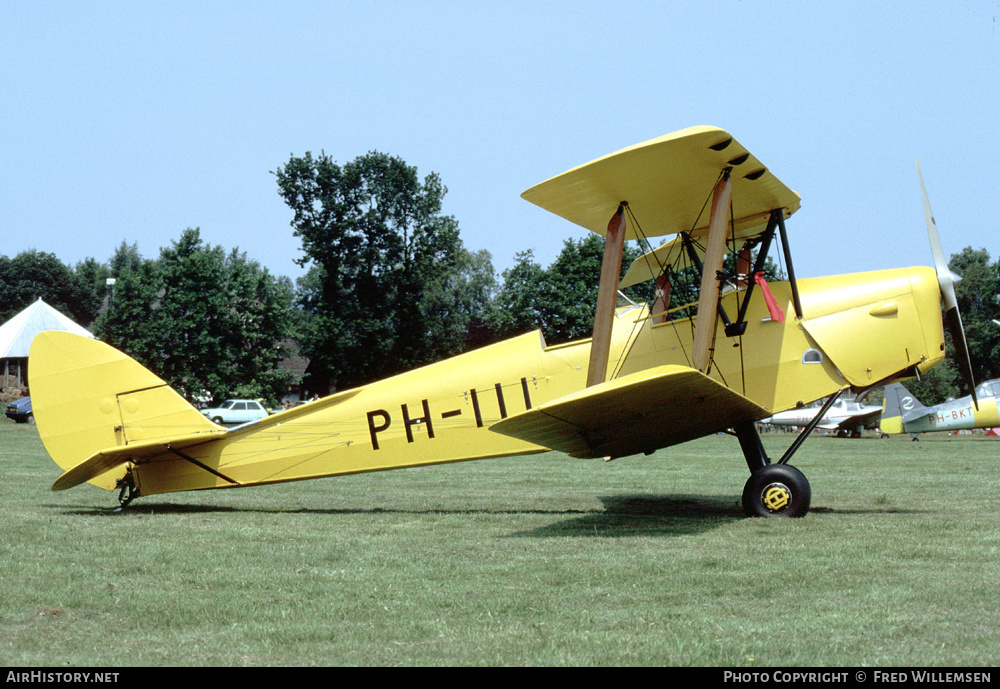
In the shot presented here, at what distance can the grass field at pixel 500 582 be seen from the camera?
413cm

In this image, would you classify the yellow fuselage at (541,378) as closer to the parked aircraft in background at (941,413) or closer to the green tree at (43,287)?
the parked aircraft in background at (941,413)

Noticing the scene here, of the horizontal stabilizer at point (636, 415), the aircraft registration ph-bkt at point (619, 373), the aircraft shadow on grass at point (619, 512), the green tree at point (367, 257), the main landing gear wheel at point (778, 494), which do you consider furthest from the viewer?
the green tree at point (367, 257)

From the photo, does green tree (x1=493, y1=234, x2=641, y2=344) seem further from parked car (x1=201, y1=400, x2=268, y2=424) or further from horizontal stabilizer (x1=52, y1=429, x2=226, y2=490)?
horizontal stabilizer (x1=52, y1=429, x2=226, y2=490)

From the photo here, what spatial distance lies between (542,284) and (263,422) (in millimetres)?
38968

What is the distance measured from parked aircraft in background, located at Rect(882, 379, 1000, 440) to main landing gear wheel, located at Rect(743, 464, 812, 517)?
60.7ft

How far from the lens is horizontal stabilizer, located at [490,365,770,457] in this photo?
23.2 ft

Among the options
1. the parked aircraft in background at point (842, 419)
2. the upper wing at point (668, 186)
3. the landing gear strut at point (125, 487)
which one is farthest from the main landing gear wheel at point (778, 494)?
the parked aircraft in background at point (842, 419)

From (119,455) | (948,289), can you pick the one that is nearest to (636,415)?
(948,289)

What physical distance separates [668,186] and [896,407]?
2475cm

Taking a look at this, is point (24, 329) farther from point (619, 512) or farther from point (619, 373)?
point (619, 373)

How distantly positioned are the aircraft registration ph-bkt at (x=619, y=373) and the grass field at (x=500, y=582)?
675mm

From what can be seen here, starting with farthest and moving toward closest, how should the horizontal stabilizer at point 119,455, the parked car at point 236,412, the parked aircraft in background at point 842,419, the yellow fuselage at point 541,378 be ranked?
the parked car at point 236,412 → the parked aircraft in background at point 842,419 → the horizontal stabilizer at point 119,455 → the yellow fuselage at point 541,378

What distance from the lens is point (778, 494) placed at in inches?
331
